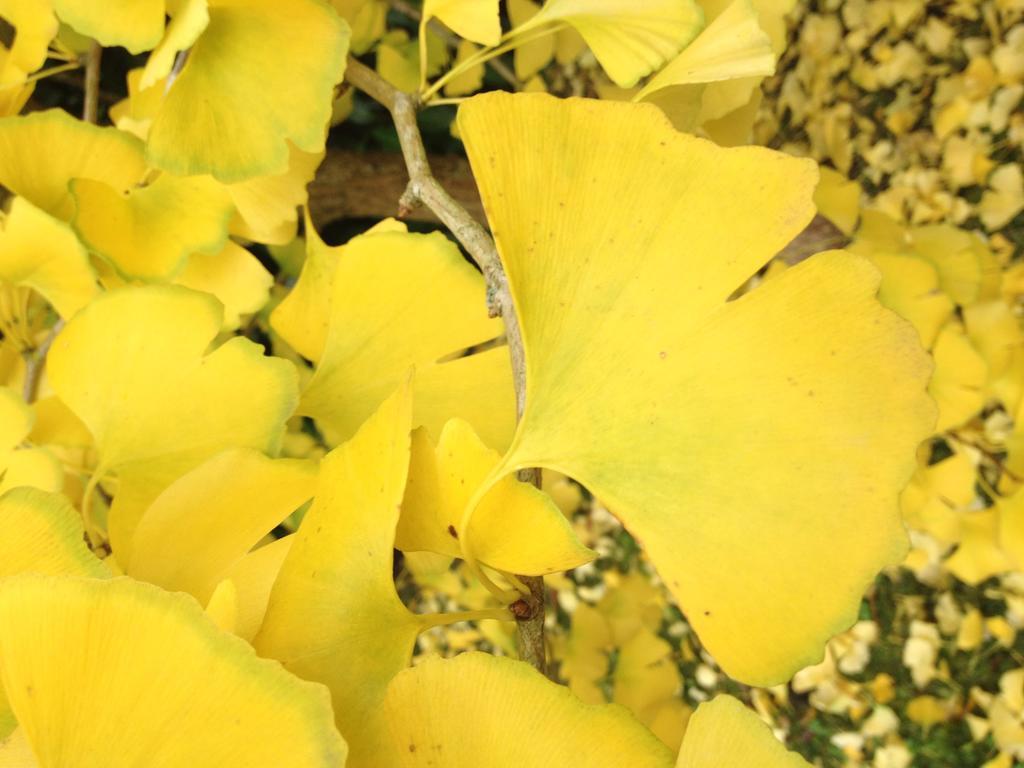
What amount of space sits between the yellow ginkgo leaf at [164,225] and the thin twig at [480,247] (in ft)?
0.23

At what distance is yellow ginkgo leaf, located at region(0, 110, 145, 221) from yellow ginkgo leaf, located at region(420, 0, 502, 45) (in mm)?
120

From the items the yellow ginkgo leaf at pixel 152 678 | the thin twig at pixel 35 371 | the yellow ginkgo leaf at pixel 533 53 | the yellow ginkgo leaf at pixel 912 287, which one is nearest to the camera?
the yellow ginkgo leaf at pixel 152 678

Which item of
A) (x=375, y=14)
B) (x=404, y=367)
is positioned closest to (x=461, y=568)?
(x=375, y=14)

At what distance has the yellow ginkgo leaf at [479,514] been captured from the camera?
0.20 metres

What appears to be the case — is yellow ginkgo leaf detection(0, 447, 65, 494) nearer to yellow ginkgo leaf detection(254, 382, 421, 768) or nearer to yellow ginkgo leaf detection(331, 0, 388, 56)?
yellow ginkgo leaf detection(254, 382, 421, 768)

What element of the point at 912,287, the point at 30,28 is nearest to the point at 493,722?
the point at 30,28

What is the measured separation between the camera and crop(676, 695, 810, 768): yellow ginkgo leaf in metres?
0.18

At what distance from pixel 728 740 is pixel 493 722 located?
0.05m

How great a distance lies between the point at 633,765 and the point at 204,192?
0.82 ft

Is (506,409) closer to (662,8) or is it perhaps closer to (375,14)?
(662,8)

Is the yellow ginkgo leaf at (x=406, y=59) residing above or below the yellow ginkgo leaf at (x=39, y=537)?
below

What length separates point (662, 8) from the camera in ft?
0.87

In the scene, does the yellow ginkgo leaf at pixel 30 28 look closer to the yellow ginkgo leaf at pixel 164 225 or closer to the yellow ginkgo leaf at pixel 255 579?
Answer: the yellow ginkgo leaf at pixel 164 225

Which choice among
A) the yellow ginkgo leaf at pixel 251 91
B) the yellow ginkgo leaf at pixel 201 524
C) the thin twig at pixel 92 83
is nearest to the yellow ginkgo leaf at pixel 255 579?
the yellow ginkgo leaf at pixel 201 524
